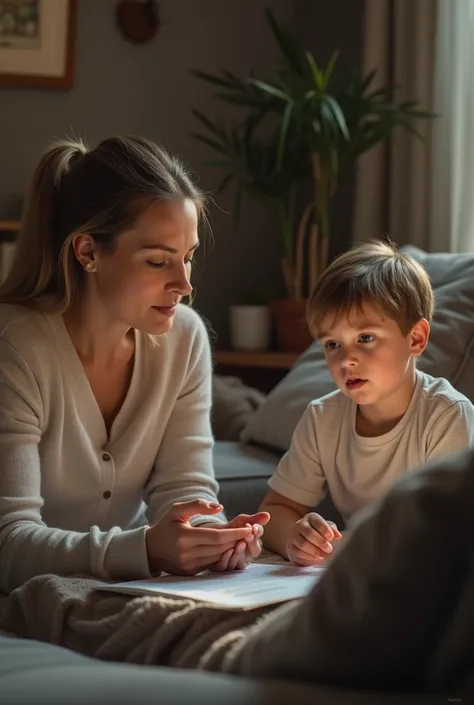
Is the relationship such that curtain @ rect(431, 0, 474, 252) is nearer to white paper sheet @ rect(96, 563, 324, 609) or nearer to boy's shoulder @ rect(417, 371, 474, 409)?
boy's shoulder @ rect(417, 371, 474, 409)

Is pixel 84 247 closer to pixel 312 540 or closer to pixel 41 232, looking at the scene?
pixel 41 232

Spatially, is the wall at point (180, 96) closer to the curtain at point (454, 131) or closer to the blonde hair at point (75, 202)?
the curtain at point (454, 131)

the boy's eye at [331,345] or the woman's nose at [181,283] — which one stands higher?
the woman's nose at [181,283]

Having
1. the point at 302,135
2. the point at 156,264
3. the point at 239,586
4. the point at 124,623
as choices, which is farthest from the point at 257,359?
the point at 124,623

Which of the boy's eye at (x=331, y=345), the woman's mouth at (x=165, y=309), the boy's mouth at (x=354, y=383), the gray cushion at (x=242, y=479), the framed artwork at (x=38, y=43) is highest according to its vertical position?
the framed artwork at (x=38, y=43)

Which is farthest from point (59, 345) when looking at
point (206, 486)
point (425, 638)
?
point (425, 638)

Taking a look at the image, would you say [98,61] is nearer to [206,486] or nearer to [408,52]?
[408,52]

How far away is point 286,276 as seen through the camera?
3.86 metres

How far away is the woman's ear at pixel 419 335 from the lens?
→ 5.80ft

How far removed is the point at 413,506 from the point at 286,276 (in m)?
3.19

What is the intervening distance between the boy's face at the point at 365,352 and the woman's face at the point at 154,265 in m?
0.24

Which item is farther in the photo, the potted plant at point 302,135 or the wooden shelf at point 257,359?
the wooden shelf at point 257,359

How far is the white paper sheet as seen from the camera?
125cm

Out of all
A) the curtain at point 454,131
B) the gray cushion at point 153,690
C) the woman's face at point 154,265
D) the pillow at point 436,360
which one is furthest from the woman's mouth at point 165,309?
the curtain at point 454,131
